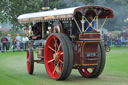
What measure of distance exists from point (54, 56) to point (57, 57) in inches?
7.8

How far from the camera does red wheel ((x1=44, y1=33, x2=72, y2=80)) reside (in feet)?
30.0

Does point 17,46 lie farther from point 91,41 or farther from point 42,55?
point 91,41

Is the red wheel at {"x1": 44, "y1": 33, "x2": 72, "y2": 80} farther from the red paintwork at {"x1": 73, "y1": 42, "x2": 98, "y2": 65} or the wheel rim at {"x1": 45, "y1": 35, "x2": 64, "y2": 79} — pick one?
the red paintwork at {"x1": 73, "y1": 42, "x2": 98, "y2": 65}

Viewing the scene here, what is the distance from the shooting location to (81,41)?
9.41 meters

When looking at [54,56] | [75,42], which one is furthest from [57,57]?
[75,42]

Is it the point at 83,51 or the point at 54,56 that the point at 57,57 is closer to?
the point at 54,56

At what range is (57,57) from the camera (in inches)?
383

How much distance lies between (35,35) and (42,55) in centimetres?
127

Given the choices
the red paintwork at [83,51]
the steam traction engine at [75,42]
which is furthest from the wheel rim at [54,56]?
the red paintwork at [83,51]

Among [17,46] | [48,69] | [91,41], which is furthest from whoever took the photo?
[17,46]

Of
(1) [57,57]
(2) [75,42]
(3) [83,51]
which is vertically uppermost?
(2) [75,42]

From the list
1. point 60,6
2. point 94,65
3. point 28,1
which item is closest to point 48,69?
point 94,65

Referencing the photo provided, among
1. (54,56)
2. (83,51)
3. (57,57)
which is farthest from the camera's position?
(54,56)

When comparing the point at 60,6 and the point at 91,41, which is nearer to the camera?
the point at 91,41
